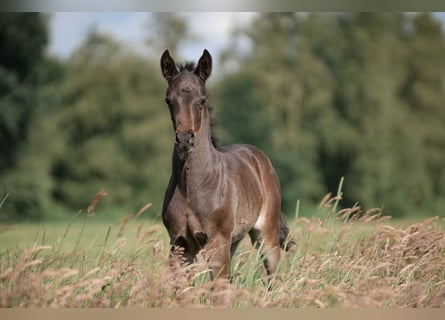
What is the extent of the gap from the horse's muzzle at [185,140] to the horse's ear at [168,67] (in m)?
0.66

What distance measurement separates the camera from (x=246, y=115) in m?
23.1

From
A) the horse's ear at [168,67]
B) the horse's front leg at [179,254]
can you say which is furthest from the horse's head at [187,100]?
the horse's front leg at [179,254]

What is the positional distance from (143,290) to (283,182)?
61.5 ft

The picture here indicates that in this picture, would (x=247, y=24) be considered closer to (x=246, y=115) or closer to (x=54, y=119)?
(x=246, y=115)

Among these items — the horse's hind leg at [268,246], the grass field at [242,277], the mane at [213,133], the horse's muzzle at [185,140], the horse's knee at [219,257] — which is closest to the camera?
the grass field at [242,277]

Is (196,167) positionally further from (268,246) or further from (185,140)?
(268,246)

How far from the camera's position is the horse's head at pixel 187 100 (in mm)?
5090

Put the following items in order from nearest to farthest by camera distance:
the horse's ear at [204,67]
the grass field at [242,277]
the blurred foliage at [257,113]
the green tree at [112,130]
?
1. the grass field at [242,277]
2. the horse's ear at [204,67]
3. the blurred foliage at [257,113]
4. the green tree at [112,130]

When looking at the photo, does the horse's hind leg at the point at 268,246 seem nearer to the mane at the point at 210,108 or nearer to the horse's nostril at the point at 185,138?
the mane at the point at 210,108

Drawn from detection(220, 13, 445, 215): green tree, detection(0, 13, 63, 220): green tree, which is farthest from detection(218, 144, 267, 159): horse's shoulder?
detection(220, 13, 445, 215): green tree

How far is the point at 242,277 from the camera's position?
5910 mm

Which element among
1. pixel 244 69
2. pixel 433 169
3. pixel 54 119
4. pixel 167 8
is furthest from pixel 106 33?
pixel 167 8

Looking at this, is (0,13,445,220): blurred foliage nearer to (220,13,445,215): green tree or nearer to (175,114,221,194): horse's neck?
(220,13,445,215): green tree

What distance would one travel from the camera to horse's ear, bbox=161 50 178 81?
5441mm
